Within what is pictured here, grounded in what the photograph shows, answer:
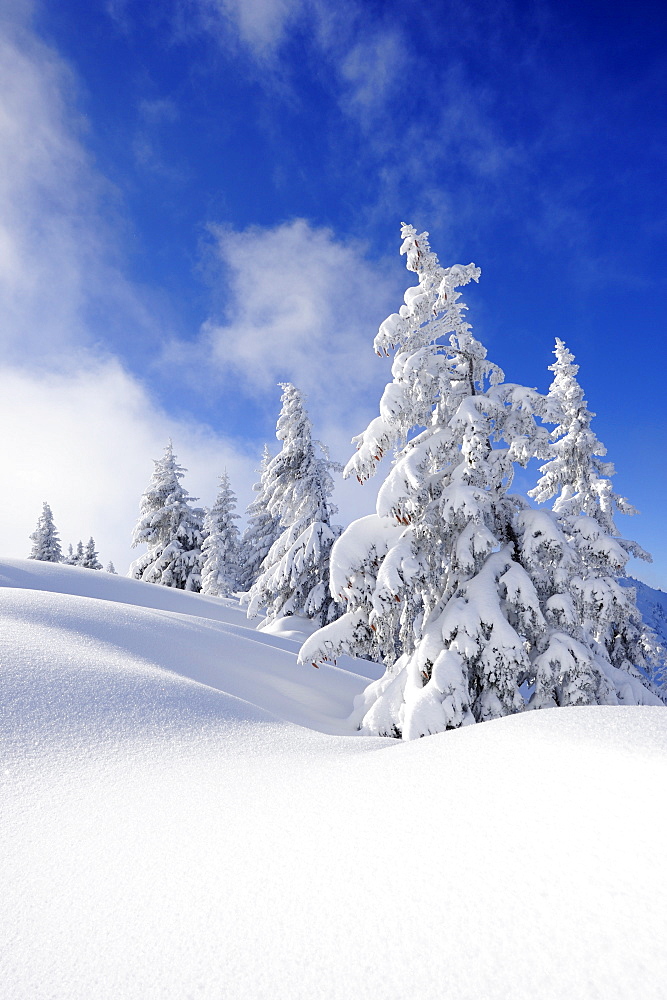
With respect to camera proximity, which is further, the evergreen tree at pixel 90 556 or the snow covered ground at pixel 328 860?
the evergreen tree at pixel 90 556

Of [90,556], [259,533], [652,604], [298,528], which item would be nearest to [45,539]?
[90,556]

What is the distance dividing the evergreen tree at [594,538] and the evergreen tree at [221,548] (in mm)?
19512

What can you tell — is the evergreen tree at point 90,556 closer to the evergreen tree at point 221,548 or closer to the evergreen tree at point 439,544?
the evergreen tree at point 221,548

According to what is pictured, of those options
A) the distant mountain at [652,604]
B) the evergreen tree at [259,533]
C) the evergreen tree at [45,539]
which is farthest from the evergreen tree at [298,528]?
the distant mountain at [652,604]

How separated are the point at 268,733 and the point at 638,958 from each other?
3.95 metres

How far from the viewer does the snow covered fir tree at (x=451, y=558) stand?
22.8 feet

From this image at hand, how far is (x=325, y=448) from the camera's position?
814 inches

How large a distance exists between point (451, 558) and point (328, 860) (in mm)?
6134

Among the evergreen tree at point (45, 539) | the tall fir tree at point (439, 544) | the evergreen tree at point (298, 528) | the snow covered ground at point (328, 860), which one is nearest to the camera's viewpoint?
Answer: the snow covered ground at point (328, 860)

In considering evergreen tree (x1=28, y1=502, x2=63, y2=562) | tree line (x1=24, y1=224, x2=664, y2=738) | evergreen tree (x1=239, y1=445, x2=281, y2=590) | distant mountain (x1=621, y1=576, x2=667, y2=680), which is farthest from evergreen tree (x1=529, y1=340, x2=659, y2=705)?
distant mountain (x1=621, y1=576, x2=667, y2=680)

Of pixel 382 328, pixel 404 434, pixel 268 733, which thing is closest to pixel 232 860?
pixel 268 733

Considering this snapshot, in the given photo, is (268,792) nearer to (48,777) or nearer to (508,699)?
(48,777)

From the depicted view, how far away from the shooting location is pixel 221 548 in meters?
30.0

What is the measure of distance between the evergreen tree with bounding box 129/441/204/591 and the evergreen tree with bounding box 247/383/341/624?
1194cm
